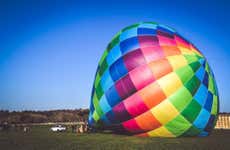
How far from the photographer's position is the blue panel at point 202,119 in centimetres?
1520

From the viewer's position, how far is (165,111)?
1491 cm

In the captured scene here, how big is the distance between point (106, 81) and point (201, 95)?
560cm

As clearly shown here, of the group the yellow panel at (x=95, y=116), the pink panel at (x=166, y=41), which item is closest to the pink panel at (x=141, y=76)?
the pink panel at (x=166, y=41)

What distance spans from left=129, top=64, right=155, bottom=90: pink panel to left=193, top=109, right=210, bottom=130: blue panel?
3.24 m

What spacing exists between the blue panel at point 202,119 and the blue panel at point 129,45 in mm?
5200

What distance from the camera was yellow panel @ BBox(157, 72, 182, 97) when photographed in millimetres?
15020

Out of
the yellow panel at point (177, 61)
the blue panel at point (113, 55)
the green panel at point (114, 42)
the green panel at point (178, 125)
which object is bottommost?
the green panel at point (178, 125)

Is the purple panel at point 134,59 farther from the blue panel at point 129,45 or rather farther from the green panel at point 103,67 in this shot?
the green panel at point 103,67

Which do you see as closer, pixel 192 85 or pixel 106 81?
pixel 192 85

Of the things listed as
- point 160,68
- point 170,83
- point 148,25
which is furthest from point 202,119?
point 148,25

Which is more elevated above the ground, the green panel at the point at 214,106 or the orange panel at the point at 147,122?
the green panel at the point at 214,106

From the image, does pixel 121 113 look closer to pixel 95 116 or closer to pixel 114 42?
pixel 95 116

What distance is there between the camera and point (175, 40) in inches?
649

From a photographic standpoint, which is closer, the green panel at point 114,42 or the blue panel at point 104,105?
the blue panel at point 104,105
